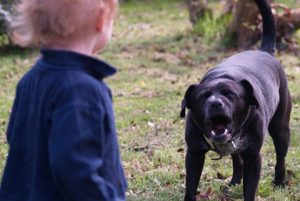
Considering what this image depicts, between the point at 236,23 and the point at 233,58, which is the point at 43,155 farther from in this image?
the point at 236,23

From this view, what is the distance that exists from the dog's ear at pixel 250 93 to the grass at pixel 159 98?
3.51 ft

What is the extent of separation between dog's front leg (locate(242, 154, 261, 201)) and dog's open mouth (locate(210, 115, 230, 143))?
394mm

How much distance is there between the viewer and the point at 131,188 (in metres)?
5.24

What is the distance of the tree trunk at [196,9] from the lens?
A: 13166mm

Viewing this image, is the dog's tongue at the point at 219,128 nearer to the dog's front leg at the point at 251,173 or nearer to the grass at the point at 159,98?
the dog's front leg at the point at 251,173

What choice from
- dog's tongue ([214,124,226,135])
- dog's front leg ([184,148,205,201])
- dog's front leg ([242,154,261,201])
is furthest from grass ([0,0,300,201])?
dog's tongue ([214,124,226,135])

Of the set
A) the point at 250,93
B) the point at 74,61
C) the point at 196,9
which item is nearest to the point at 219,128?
the point at 250,93

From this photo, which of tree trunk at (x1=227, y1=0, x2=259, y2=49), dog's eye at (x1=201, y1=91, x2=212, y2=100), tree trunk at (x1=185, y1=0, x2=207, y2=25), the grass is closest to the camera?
dog's eye at (x1=201, y1=91, x2=212, y2=100)

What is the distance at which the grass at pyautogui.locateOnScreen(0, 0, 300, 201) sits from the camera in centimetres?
532

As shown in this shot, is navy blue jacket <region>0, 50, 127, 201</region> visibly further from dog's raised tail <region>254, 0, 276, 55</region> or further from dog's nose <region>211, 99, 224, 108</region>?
dog's raised tail <region>254, 0, 276, 55</region>

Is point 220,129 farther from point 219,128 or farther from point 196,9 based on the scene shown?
point 196,9

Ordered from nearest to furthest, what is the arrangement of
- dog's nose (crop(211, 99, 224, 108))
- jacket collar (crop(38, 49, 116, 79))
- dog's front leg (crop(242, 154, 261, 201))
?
jacket collar (crop(38, 49, 116, 79)), dog's nose (crop(211, 99, 224, 108)), dog's front leg (crop(242, 154, 261, 201))

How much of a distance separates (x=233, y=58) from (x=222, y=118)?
0.91 m

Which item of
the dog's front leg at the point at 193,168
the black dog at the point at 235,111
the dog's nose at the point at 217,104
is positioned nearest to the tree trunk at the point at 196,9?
the black dog at the point at 235,111
